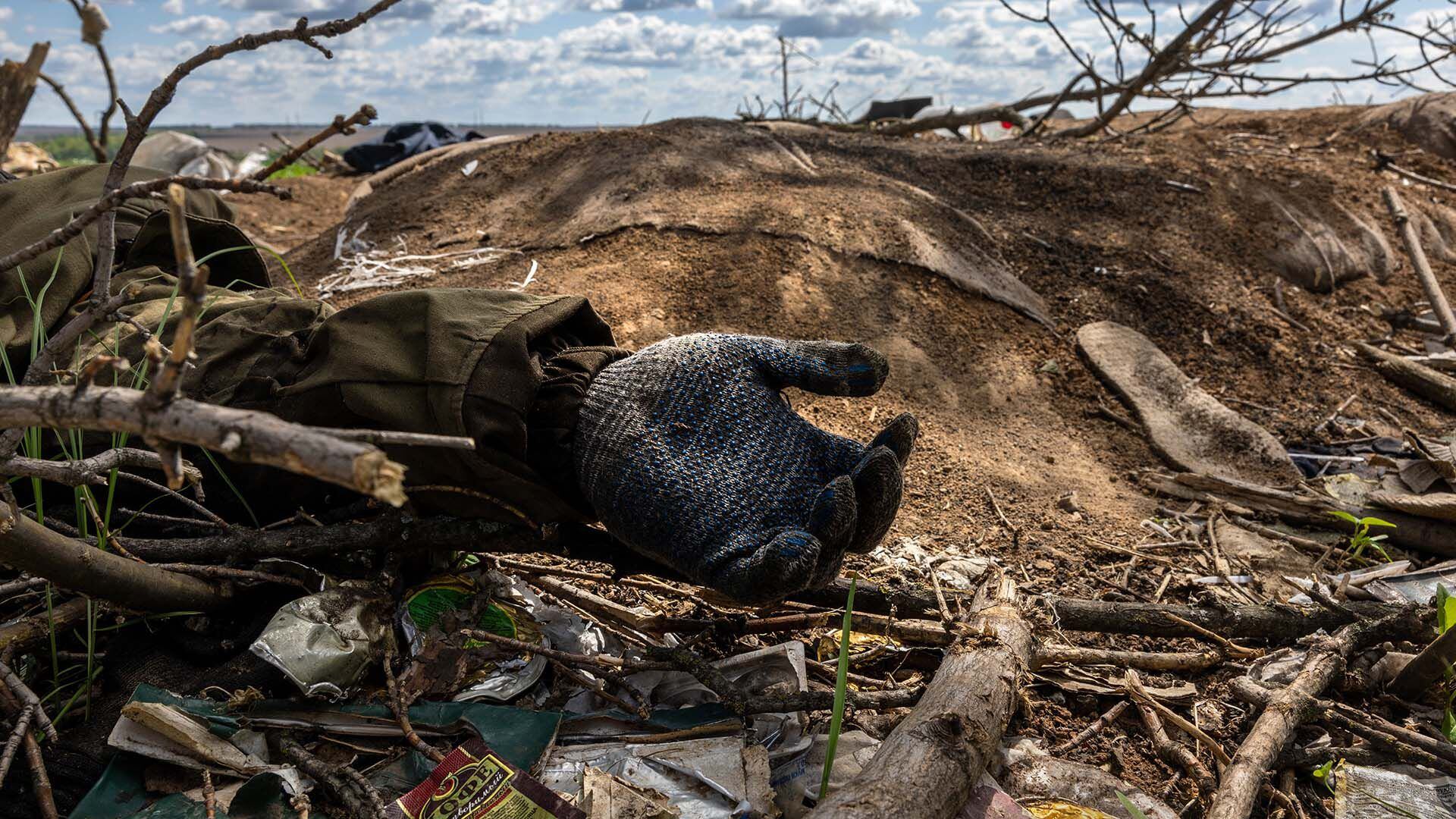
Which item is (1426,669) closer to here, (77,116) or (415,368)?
(415,368)

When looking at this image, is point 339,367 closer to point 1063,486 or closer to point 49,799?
point 49,799

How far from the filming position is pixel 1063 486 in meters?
3.13

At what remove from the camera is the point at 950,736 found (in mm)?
1548

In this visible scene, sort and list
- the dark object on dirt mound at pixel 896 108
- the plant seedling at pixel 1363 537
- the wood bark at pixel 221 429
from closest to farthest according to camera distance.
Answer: the wood bark at pixel 221 429 < the plant seedling at pixel 1363 537 < the dark object on dirt mound at pixel 896 108

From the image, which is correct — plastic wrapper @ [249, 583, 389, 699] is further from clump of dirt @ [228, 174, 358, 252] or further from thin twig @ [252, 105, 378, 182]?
clump of dirt @ [228, 174, 358, 252]

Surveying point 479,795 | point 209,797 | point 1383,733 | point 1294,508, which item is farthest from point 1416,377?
point 209,797

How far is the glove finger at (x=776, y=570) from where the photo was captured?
1.45 m

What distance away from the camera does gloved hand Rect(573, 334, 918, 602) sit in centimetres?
153

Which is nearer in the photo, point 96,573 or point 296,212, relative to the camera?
point 96,573

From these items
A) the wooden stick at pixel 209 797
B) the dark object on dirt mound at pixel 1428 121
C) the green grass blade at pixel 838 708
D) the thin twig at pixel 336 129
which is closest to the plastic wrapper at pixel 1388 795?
the green grass blade at pixel 838 708

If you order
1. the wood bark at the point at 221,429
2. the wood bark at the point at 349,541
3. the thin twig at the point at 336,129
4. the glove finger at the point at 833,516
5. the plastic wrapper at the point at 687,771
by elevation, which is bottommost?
the plastic wrapper at the point at 687,771

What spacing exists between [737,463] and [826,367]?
263 mm

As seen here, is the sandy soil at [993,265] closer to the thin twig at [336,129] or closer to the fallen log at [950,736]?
the fallen log at [950,736]

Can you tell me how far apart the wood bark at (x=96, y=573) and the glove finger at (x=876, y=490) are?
1.21 metres
